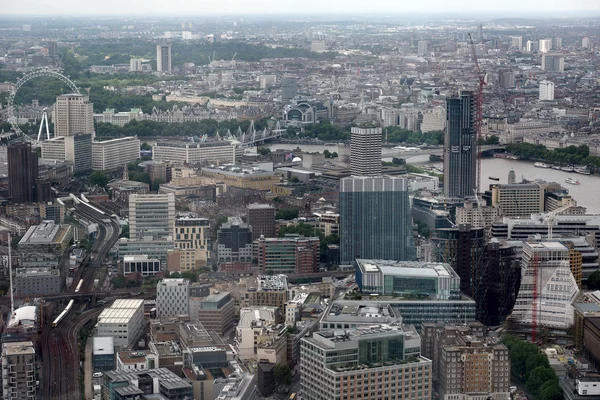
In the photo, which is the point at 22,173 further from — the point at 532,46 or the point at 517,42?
the point at 532,46

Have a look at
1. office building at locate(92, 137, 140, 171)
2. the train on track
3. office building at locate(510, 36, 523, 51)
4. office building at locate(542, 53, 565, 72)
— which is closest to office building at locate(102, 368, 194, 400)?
the train on track

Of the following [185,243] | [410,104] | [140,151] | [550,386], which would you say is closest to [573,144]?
[410,104]

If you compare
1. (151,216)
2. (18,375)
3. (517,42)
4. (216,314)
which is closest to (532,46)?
(517,42)

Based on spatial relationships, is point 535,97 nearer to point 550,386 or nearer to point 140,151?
point 140,151

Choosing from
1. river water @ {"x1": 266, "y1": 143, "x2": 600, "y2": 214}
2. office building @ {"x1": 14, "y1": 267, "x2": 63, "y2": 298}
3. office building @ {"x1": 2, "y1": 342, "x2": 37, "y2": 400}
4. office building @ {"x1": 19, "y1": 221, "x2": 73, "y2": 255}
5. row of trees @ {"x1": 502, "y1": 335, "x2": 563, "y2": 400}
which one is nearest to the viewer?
office building @ {"x1": 2, "y1": 342, "x2": 37, "y2": 400}

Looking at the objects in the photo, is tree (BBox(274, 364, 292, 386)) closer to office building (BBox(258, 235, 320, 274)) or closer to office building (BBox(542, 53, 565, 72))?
office building (BBox(258, 235, 320, 274))

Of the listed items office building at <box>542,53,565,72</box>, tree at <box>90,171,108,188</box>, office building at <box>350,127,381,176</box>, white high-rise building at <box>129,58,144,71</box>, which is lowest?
tree at <box>90,171,108,188</box>
